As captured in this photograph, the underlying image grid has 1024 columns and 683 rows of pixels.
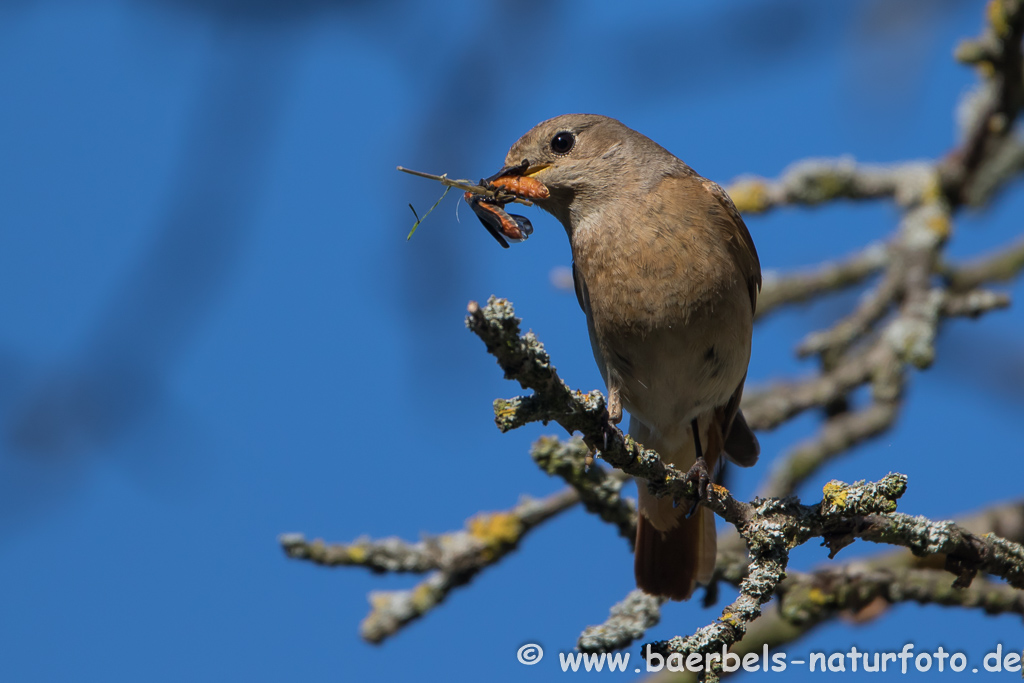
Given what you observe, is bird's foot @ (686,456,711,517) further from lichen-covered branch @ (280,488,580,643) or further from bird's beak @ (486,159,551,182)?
bird's beak @ (486,159,551,182)

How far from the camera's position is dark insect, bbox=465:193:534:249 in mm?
3713

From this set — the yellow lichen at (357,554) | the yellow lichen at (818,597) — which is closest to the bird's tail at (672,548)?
A: the yellow lichen at (818,597)

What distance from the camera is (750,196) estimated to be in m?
6.09

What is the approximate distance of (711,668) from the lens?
2.65 m

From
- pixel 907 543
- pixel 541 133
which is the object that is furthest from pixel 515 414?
pixel 541 133

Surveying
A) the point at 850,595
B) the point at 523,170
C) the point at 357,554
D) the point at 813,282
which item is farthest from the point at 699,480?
the point at 813,282

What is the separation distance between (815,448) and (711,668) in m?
2.78

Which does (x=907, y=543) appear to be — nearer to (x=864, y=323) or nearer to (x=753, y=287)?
(x=753, y=287)

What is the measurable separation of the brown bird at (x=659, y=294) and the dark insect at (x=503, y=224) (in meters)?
0.64

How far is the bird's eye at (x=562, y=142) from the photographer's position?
4.78 m

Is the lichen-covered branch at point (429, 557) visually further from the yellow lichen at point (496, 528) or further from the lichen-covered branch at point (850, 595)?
the lichen-covered branch at point (850, 595)

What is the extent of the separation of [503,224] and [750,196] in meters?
2.82

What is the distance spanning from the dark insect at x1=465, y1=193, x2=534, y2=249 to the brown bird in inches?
25.2

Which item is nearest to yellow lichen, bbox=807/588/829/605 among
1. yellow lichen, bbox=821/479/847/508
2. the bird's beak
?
yellow lichen, bbox=821/479/847/508
